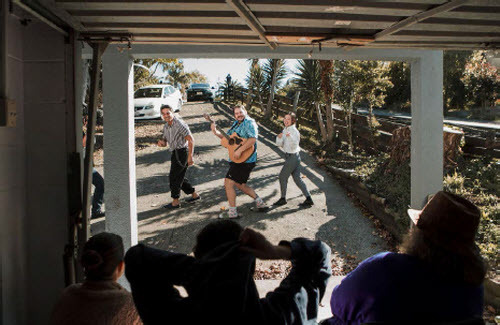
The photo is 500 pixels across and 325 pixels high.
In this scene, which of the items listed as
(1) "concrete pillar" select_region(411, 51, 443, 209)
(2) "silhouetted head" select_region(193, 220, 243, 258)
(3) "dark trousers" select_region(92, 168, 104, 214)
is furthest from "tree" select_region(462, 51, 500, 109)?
(2) "silhouetted head" select_region(193, 220, 243, 258)

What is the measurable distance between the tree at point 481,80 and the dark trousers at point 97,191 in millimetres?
23070

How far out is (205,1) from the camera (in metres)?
2.81

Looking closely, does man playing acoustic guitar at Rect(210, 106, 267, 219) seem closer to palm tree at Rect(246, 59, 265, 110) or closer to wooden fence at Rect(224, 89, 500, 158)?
wooden fence at Rect(224, 89, 500, 158)

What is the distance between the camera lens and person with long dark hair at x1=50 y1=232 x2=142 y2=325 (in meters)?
2.34

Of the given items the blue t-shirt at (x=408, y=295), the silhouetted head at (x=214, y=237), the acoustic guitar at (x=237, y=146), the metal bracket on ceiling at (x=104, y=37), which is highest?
the metal bracket on ceiling at (x=104, y=37)

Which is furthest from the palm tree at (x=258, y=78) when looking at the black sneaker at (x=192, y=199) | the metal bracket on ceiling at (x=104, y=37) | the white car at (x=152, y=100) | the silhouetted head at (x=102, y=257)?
the silhouetted head at (x=102, y=257)

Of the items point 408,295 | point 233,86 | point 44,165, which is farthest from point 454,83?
point 408,295

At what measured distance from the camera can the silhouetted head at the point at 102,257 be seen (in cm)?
240

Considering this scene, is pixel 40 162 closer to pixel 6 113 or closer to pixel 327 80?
pixel 6 113

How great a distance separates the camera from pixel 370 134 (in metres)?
11.8

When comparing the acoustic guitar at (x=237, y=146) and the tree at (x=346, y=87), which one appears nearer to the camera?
the acoustic guitar at (x=237, y=146)

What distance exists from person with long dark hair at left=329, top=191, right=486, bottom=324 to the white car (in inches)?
664

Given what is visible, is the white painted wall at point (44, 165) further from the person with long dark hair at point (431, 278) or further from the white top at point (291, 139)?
the white top at point (291, 139)

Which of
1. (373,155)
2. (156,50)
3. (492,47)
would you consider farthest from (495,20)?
(373,155)
